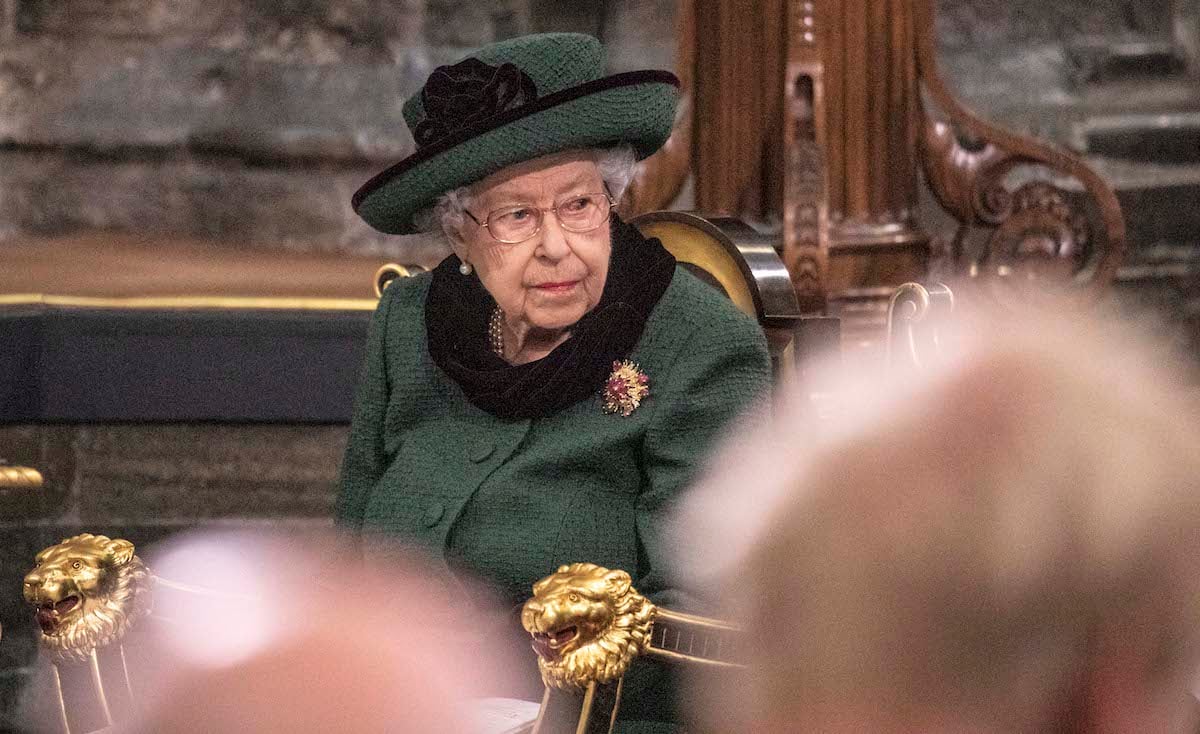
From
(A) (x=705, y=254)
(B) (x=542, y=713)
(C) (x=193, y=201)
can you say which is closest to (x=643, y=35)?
(C) (x=193, y=201)

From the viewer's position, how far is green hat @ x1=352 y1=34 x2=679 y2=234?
1.59 m

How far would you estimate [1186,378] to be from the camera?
444 mm

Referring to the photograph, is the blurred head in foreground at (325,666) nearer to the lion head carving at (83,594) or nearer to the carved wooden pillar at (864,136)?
the lion head carving at (83,594)

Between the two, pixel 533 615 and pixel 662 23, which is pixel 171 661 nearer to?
pixel 533 615

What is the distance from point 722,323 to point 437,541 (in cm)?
41

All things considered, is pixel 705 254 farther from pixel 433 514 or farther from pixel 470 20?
pixel 470 20

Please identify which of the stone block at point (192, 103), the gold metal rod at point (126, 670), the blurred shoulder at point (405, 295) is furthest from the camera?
the stone block at point (192, 103)

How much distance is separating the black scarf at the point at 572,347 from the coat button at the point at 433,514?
0.13 metres

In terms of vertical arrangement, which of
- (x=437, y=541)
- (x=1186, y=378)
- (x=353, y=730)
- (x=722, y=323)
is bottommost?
(x=437, y=541)

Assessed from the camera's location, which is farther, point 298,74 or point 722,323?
point 298,74

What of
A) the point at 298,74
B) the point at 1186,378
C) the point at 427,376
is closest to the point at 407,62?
the point at 298,74

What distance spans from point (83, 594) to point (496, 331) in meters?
0.56

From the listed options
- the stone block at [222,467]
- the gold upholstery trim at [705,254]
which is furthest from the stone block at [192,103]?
the gold upholstery trim at [705,254]

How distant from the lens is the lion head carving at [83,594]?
1.49 m
